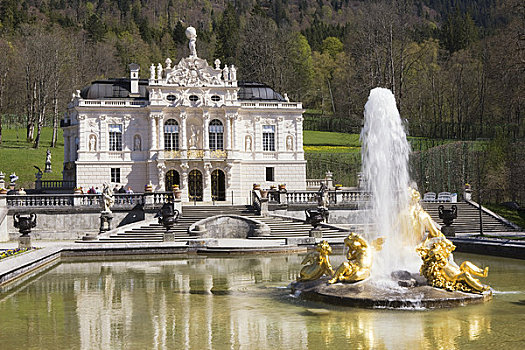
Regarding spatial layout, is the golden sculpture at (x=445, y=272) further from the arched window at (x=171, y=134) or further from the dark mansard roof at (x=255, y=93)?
the dark mansard roof at (x=255, y=93)

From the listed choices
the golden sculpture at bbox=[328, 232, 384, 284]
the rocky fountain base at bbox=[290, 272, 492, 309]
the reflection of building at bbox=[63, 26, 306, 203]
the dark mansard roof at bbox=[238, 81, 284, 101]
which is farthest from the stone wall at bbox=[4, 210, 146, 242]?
the rocky fountain base at bbox=[290, 272, 492, 309]

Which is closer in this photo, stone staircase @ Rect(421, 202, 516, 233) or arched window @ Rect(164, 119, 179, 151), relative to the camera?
stone staircase @ Rect(421, 202, 516, 233)

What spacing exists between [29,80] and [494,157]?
4841 centimetres

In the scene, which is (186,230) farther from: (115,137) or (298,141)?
(298,141)

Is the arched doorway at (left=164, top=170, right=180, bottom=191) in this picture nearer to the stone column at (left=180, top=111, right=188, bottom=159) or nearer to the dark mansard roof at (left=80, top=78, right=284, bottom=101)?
the stone column at (left=180, top=111, right=188, bottom=159)

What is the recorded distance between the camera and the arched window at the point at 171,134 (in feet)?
163

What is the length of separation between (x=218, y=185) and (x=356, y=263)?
34800 millimetres

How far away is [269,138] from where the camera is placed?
51438mm

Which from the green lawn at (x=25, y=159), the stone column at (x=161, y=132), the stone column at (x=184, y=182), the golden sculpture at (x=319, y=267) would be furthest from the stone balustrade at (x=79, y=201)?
the golden sculpture at (x=319, y=267)

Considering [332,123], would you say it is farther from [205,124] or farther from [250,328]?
[250,328]

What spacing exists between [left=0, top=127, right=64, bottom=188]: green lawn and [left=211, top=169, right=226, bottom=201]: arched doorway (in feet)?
60.3

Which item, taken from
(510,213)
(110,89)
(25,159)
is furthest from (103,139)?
(510,213)

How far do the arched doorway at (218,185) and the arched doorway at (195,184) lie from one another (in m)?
1.04

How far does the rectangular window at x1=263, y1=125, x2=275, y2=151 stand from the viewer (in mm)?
51250
